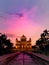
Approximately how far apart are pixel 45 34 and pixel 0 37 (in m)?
26.8

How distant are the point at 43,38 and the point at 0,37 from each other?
26.5 meters

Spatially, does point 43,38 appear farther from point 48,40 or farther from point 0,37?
point 0,37

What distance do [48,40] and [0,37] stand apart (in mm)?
28052

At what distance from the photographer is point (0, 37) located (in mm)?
143750

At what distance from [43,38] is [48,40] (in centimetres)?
966

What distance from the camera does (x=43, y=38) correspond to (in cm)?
15012

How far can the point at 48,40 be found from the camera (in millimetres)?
140750

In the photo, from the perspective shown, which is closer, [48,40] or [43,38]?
[48,40]

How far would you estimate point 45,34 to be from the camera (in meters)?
147

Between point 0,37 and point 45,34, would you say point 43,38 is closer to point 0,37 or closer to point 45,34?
point 45,34

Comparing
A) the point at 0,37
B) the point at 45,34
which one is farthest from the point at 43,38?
the point at 0,37

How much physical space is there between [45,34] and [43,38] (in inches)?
173

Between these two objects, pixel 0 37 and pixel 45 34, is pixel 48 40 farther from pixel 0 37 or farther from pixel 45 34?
pixel 0 37
